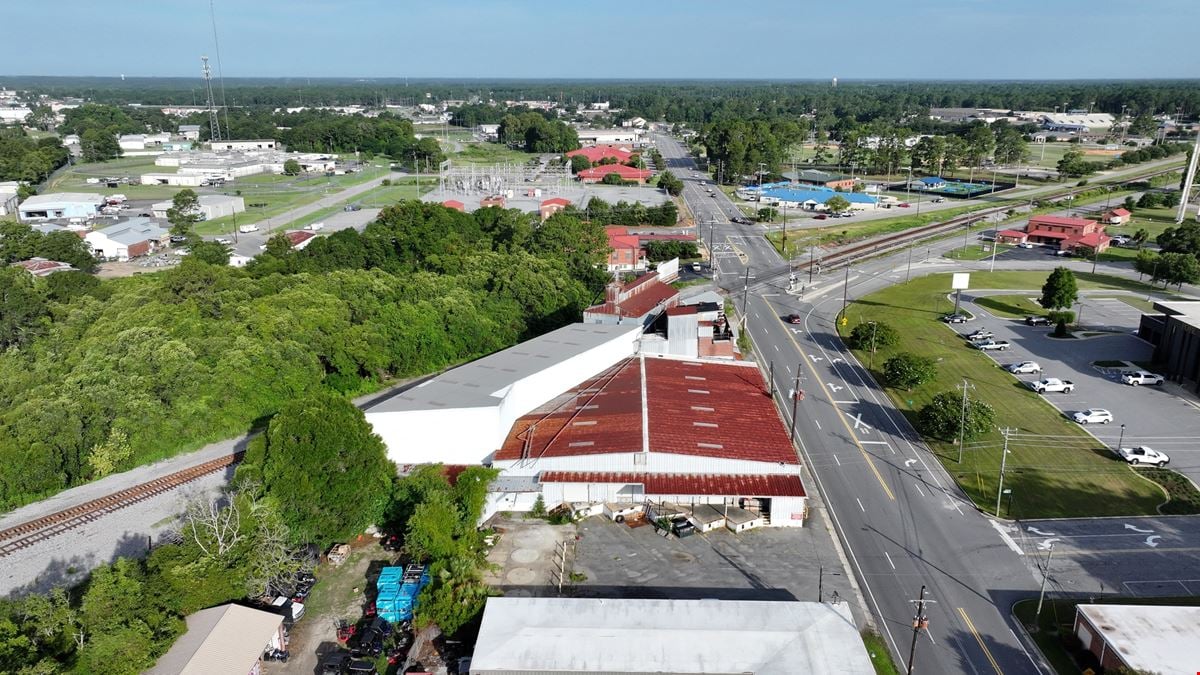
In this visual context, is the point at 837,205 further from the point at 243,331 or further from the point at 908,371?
the point at 243,331

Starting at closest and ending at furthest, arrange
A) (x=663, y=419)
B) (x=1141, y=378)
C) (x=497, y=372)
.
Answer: (x=663, y=419) < (x=497, y=372) < (x=1141, y=378)

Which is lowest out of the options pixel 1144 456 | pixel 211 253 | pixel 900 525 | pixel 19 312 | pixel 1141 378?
pixel 900 525

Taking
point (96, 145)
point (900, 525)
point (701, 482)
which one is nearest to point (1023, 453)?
point (900, 525)

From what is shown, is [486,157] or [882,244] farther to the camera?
[486,157]

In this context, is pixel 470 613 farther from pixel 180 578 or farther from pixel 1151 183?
pixel 1151 183

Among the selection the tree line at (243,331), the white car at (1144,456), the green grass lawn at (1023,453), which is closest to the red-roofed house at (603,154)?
the tree line at (243,331)

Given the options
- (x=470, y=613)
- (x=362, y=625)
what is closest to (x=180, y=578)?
(x=362, y=625)
